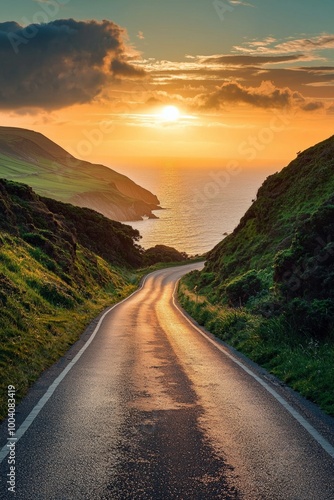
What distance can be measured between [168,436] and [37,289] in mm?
18970

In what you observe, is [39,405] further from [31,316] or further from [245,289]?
[245,289]

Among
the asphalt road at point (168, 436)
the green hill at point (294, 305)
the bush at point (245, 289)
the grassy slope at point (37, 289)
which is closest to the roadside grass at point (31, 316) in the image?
the grassy slope at point (37, 289)

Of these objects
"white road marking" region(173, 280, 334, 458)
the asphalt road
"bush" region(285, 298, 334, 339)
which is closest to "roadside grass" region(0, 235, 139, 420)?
the asphalt road

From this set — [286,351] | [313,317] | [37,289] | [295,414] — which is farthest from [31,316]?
[295,414]

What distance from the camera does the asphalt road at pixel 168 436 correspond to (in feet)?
18.3

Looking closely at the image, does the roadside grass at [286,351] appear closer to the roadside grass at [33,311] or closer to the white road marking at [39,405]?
the white road marking at [39,405]

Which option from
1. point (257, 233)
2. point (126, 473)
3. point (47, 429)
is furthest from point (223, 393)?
point (257, 233)

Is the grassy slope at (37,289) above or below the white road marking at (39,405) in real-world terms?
above

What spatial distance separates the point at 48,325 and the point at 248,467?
14.0 m

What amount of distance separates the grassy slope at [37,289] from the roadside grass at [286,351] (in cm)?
575

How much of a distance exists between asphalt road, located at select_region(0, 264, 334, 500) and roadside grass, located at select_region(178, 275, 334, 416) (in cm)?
36

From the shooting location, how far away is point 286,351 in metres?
13.5

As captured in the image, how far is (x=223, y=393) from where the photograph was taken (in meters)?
10.1

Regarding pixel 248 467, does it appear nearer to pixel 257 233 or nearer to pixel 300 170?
pixel 257 233
